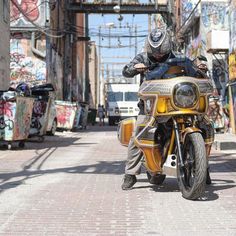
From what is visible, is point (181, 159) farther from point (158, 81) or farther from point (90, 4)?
point (90, 4)

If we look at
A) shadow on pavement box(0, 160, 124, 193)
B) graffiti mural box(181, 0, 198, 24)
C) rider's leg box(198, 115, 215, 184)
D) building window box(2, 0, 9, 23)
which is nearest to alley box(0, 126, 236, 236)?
shadow on pavement box(0, 160, 124, 193)

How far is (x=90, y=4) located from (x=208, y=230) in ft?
114

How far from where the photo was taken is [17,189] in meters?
7.38

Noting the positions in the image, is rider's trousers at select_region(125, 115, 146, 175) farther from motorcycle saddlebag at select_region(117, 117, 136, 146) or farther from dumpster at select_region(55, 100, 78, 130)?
dumpster at select_region(55, 100, 78, 130)

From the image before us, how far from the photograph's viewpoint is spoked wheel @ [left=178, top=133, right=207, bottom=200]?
5.95 m

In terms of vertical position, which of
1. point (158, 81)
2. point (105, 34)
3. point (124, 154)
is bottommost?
point (124, 154)

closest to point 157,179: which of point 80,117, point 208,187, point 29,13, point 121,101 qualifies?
point 208,187

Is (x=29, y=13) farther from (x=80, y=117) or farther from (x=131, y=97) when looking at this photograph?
(x=131, y=97)

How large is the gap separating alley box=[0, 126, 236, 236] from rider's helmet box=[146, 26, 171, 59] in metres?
1.81

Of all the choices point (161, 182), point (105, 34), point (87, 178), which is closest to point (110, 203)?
point (161, 182)

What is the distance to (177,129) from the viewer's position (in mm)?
6418

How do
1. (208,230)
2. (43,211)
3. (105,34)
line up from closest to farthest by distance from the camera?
(208,230), (43,211), (105,34)

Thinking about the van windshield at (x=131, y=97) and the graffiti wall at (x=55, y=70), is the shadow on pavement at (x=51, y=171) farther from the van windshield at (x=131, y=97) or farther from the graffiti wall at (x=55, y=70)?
the van windshield at (x=131, y=97)

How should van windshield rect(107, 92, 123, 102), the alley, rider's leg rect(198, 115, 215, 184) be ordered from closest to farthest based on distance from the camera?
the alley
rider's leg rect(198, 115, 215, 184)
van windshield rect(107, 92, 123, 102)
